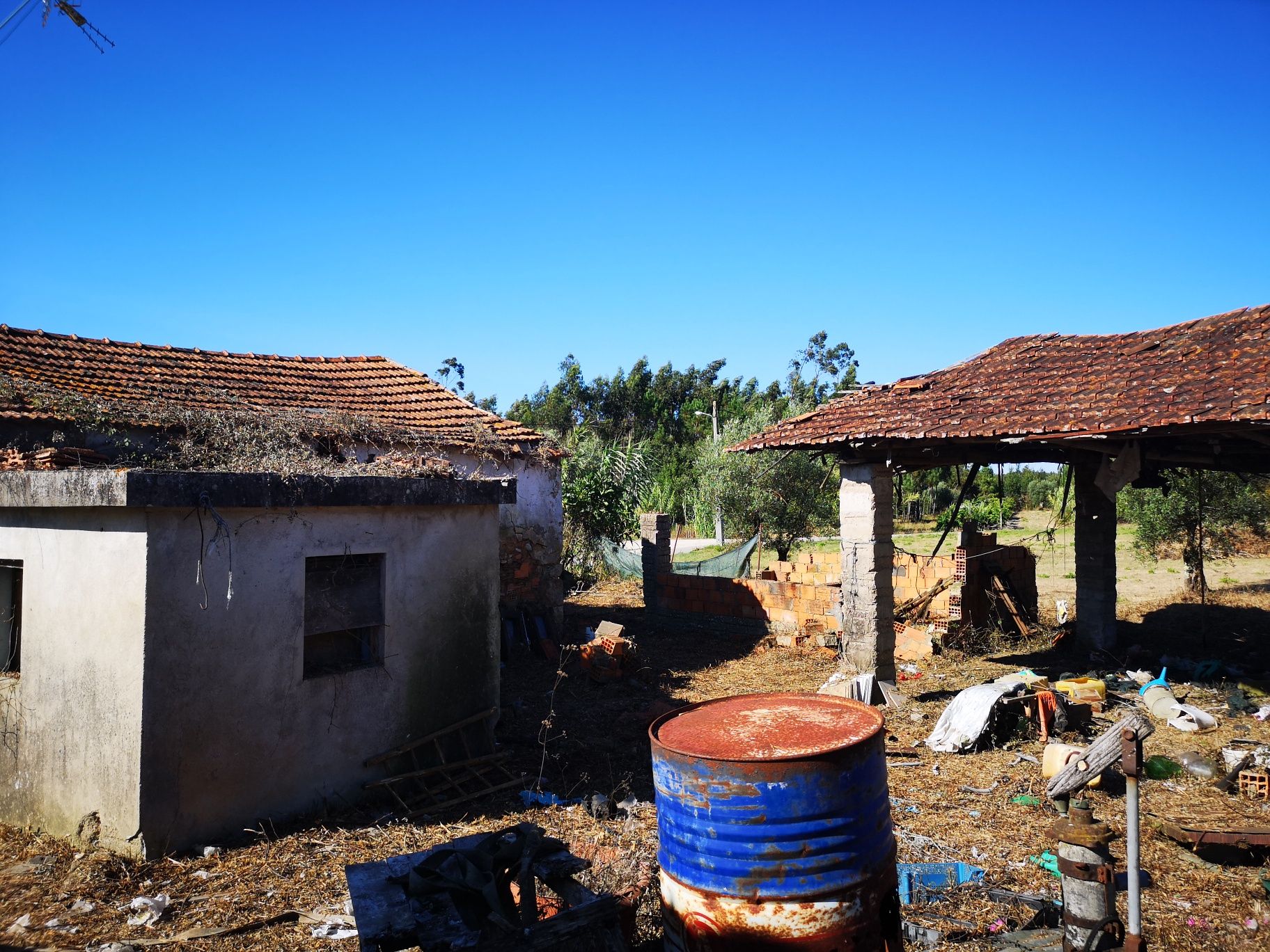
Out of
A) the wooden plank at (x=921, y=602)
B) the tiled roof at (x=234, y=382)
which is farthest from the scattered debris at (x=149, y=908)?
the wooden plank at (x=921, y=602)

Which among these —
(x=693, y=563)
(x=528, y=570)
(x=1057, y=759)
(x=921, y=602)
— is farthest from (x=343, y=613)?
(x=693, y=563)

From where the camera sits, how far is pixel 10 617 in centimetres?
634

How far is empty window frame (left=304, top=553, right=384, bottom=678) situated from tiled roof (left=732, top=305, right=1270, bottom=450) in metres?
5.13

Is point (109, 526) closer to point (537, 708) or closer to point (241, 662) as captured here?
point (241, 662)

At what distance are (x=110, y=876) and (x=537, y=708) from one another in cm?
469

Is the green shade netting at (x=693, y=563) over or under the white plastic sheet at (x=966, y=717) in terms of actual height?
over

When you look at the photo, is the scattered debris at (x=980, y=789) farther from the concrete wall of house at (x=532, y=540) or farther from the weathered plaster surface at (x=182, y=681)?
the concrete wall of house at (x=532, y=540)

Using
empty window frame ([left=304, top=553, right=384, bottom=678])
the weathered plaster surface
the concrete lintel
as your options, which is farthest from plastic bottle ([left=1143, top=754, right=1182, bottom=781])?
empty window frame ([left=304, top=553, right=384, bottom=678])

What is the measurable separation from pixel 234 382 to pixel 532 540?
4.86 meters

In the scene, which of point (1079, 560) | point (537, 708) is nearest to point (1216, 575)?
point (1079, 560)

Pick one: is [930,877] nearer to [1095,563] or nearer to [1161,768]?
[1161,768]

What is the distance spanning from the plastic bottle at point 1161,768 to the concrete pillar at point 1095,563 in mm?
4782

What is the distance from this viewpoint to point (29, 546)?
236 inches

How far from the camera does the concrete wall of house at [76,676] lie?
528 cm
